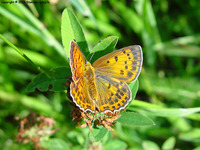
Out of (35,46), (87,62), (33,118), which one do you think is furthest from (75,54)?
(35,46)

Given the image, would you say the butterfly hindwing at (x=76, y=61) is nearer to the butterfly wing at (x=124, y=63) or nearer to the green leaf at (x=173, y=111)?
the butterfly wing at (x=124, y=63)

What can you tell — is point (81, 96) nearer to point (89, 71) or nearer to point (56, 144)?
point (89, 71)

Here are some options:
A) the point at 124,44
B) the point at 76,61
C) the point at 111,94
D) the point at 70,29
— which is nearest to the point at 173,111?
the point at 111,94

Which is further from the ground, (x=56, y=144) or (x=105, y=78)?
(x=105, y=78)

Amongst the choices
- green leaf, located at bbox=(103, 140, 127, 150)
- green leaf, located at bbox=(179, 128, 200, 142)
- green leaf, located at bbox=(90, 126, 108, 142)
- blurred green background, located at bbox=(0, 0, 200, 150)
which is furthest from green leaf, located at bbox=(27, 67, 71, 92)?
green leaf, located at bbox=(179, 128, 200, 142)

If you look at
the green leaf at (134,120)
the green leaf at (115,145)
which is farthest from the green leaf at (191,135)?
the green leaf at (134,120)

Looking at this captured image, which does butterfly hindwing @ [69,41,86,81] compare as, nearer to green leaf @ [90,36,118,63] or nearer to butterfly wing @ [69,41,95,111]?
butterfly wing @ [69,41,95,111]

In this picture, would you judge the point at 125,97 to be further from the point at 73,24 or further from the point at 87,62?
the point at 73,24
